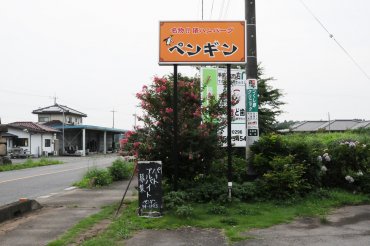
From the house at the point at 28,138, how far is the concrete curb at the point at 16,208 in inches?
1646

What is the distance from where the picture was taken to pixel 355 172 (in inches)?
448

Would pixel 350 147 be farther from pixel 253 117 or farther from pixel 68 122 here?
pixel 68 122

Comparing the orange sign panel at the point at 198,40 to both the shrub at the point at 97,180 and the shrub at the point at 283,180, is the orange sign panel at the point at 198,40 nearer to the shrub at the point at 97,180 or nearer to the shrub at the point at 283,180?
the shrub at the point at 283,180

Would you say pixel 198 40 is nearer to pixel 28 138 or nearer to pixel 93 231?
pixel 93 231

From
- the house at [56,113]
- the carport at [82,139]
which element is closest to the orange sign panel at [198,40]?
the carport at [82,139]

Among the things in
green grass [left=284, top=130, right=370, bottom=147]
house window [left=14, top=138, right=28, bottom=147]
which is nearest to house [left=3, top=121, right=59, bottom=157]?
house window [left=14, top=138, right=28, bottom=147]

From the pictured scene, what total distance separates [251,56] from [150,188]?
4.77m

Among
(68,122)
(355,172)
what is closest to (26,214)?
(355,172)

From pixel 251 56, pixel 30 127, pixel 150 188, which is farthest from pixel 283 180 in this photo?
pixel 30 127

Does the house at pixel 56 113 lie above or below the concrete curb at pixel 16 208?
above

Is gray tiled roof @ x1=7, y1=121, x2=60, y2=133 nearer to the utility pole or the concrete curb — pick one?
the concrete curb

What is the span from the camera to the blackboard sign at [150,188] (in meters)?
8.65

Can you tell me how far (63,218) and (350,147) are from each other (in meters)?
7.65

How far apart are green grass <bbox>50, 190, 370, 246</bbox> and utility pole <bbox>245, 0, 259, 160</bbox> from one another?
6.69 ft
